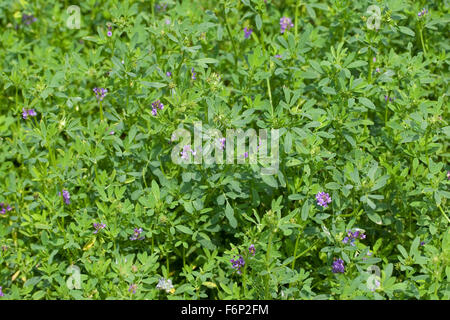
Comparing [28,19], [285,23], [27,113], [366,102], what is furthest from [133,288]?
[28,19]

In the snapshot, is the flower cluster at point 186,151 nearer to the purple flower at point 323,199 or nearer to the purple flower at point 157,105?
the purple flower at point 157,105

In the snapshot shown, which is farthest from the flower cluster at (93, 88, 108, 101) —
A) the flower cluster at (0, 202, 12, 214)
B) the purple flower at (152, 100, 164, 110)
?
the flower cluster at (0, 202, 12, 214)

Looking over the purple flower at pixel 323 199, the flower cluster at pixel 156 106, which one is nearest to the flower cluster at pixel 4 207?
the flower cluster at pixel 156 106

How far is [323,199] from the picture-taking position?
333 centimetres

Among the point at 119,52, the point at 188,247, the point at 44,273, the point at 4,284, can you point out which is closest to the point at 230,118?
the point at 188,247

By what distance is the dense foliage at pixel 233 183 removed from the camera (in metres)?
3.28

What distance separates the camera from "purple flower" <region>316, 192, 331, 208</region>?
10.9ft

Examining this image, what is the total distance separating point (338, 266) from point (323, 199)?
0.38 meters

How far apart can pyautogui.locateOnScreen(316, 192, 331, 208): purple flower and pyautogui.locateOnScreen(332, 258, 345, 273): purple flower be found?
32 centimetres

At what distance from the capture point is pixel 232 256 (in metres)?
3.35

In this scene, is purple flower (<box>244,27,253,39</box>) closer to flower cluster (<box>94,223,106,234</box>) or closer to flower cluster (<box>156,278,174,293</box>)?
flower cluster (<box>94,223,106,234</box>)

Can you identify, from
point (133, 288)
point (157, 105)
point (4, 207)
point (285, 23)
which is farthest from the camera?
point (285, 23)

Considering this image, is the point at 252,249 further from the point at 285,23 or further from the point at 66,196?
the point at 285,23

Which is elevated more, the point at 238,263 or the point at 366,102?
the point at 366,102
